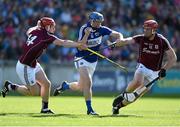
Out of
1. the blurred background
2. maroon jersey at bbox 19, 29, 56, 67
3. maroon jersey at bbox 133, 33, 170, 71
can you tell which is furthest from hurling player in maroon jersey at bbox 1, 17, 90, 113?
the blurred background

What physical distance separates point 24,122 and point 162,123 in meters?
2.90

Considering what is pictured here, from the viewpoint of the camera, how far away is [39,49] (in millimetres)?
17594

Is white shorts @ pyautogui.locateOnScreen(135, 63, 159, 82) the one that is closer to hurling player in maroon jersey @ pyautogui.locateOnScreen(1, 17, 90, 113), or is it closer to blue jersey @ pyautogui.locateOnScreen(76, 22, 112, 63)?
blue jersey @ pyautogui.locateOnScreen(76, 22, 112, 63)

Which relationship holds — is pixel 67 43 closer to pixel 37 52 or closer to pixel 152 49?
pixel 37 52

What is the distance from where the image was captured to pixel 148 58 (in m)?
18.1

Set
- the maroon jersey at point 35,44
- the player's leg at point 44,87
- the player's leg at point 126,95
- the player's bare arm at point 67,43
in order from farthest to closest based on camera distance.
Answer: the player's leg at point 44,87 → the player's leg at point 126,95 → the maroon jersey at point 35,44 → the player's bare arm at point 67,43

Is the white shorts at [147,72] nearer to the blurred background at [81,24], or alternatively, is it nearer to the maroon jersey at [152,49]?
the maroon jersey at [152,49]

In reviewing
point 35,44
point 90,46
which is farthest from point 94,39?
point 35,44

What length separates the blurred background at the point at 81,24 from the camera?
31.4m

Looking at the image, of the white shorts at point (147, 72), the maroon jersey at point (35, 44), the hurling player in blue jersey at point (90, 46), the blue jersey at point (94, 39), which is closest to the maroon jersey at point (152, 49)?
the white shorts at point (147, 72)

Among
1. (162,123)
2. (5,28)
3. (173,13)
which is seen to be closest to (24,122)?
(162,123)

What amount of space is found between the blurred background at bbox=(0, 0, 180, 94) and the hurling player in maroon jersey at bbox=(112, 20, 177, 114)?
1242 cm

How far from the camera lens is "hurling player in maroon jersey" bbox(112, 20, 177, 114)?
17.7 m

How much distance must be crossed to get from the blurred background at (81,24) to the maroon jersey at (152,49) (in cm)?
1240
